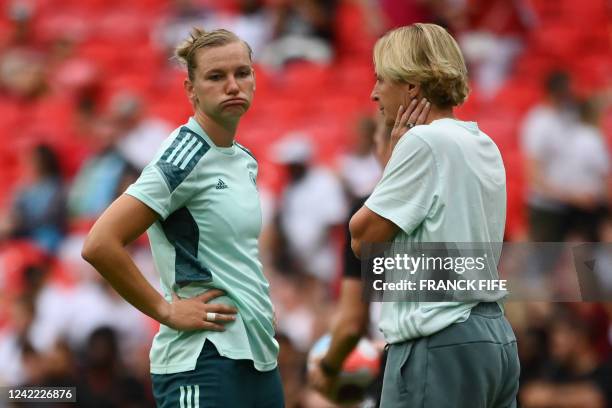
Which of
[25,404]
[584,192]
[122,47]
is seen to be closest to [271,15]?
[122,47]

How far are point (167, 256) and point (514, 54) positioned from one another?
6193 millimetres

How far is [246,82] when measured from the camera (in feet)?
12.1

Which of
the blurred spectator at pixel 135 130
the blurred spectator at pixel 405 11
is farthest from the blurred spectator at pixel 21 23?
the blurred spectator at pixel 405 11

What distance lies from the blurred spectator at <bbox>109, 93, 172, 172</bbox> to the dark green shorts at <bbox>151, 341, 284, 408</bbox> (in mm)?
4728

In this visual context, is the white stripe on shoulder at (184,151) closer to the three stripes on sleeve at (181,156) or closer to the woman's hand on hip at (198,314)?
the three stripes on sleeve at (181,156)

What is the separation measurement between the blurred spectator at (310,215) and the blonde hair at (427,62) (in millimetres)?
4070

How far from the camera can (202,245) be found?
354 centimetres

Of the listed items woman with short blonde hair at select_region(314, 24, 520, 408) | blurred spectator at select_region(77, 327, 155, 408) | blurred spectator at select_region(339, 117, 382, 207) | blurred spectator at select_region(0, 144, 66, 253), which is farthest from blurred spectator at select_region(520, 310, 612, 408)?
blurred spectator at select_region(0, 144, 66, 253)

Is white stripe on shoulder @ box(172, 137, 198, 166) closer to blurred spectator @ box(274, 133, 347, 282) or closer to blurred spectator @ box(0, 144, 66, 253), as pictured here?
blurred spectator @ box(274, 133, 347, 282)

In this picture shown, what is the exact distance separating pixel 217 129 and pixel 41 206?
16.8ft

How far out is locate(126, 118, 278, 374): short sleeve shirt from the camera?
352cm

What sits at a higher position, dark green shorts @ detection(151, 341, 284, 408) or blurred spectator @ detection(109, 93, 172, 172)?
blurred spectator @ detection(109, 93, 172, 172)

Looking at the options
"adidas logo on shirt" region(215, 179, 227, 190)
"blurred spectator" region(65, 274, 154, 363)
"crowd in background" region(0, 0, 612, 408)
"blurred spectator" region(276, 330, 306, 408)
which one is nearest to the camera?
A: "adidas logo on shirt" region(215, 179, 227, 190)

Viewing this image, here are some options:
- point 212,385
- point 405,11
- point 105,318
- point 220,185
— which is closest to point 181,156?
point 220,185
